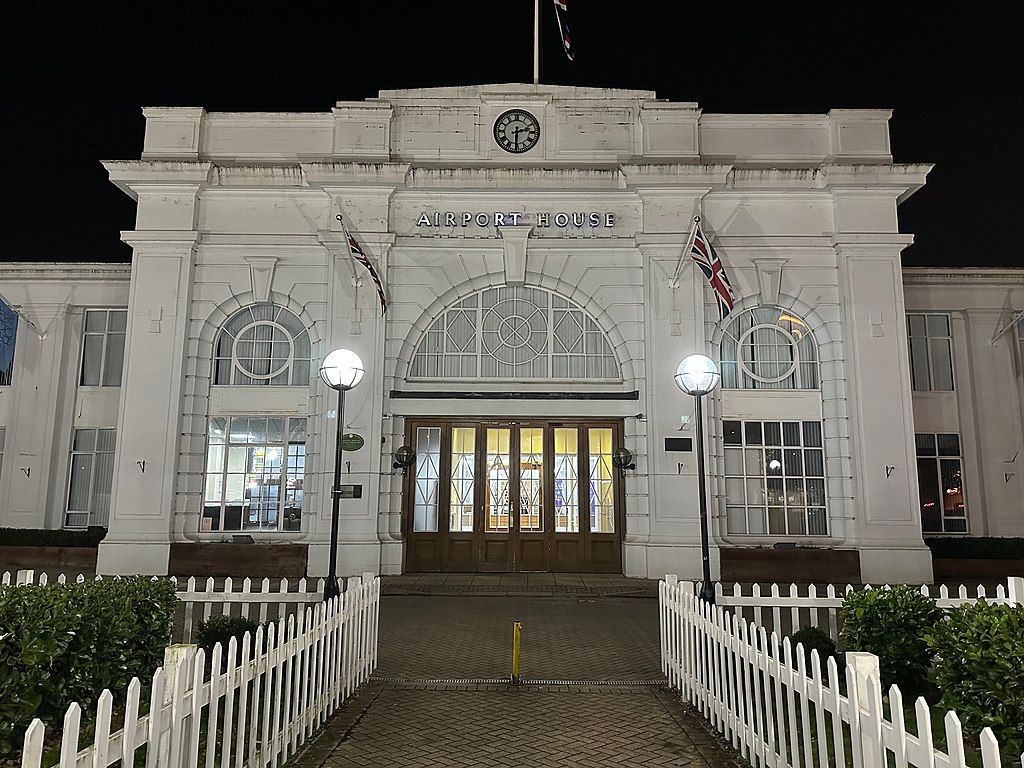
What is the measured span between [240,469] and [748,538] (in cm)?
1192

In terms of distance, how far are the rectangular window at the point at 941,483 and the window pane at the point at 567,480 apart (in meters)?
8.93

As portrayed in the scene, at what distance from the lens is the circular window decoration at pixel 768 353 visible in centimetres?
1753

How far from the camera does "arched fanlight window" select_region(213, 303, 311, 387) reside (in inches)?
693

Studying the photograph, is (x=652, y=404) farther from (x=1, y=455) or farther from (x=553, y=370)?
(x=1, y=455)

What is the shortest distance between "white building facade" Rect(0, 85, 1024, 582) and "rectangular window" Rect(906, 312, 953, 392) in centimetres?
150

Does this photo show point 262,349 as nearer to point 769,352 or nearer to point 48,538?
point 48,538

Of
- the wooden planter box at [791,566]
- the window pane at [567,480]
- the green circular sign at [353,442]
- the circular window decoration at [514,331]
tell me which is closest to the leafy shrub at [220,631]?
the green circular sign at [353,442]

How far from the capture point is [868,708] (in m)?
3.94

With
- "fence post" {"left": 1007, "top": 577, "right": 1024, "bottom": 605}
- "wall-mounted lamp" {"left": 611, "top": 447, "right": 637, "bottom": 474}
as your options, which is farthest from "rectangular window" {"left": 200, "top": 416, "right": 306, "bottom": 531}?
"fence post" {"left": 1007, "top": 577, "right": 1024, "bottom": 605}

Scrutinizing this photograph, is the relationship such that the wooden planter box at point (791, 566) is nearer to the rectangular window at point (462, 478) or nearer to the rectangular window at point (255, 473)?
the rectangular window at point (462, 478)

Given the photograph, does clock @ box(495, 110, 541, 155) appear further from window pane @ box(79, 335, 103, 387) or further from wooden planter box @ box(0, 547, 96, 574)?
wooden planter box @ box(0, 547, 96, 574)

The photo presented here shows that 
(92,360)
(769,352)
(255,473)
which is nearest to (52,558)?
(255,473)

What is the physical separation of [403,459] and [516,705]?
10143mm

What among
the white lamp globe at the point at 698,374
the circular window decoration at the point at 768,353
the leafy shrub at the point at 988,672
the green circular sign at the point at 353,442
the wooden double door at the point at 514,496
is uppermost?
the circular window decoration at the point at 768,353
